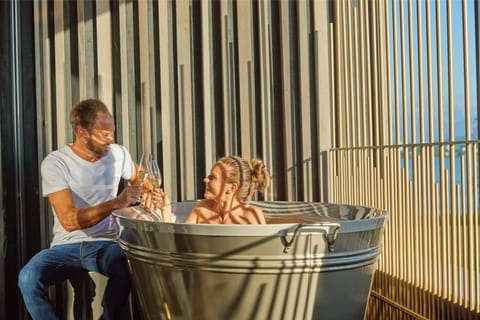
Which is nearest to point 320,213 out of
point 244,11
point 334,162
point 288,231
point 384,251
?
point 384,251

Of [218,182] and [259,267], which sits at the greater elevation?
[218,182]

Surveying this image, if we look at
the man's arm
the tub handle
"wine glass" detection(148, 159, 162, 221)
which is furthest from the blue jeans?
the tub handle

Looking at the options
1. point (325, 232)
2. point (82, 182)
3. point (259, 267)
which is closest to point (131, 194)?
point (82, 182)

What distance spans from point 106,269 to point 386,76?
1407 millimetres

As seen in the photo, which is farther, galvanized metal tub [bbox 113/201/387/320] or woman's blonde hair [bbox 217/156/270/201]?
woman's blonde hair [bbox 217/156/270/201]

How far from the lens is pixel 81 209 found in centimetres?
237

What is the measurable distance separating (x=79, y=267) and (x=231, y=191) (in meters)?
0.69

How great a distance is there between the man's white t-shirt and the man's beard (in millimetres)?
22

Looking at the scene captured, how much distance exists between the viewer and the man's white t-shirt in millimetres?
2441

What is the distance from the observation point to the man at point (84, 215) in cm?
234

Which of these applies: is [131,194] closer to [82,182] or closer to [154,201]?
[154,201]

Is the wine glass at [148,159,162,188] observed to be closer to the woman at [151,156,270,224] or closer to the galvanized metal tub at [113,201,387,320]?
the woman at [151,156,270,224]

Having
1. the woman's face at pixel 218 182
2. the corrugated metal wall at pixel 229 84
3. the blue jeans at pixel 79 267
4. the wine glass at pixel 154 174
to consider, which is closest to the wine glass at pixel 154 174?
the wine glass at pixel 154 174

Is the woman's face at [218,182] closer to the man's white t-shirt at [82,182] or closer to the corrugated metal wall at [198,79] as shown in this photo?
the man's white t-shirt at [82,182]
